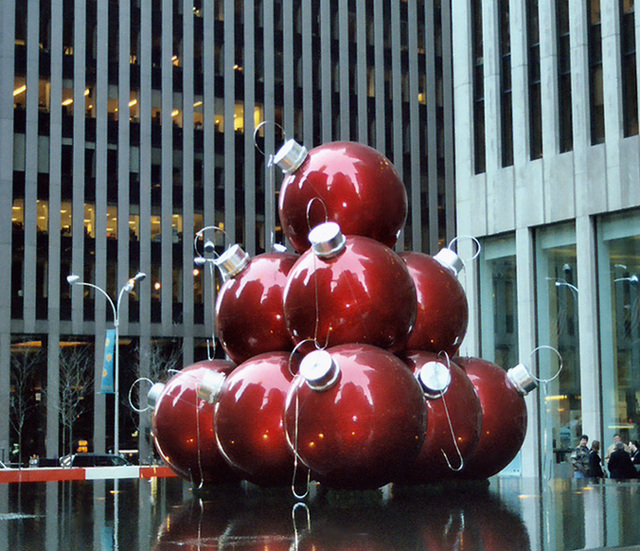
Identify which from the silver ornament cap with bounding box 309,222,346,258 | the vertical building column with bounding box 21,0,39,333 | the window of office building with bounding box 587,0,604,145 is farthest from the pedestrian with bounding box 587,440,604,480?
the vertical building column with bounding box 21,0,39,333

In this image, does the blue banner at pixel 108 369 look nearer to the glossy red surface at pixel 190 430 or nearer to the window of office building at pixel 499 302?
the window of office building at pixel 499 302

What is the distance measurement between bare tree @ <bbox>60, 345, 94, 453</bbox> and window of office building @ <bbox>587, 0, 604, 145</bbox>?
38.1m

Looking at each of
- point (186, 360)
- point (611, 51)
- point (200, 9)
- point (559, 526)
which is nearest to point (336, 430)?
point (559, 526)

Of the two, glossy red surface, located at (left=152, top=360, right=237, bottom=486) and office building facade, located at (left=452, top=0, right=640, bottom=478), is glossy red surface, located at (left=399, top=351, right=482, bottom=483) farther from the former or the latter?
office building facade, located at (left=452, top=0, right=640, bottom=478)

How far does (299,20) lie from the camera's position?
66.9 m

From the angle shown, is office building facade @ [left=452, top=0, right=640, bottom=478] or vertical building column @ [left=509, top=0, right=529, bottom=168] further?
vertical building column @ [left=509, top=0, right=529, bottom=168]

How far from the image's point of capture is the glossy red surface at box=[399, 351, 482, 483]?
32.1 ft

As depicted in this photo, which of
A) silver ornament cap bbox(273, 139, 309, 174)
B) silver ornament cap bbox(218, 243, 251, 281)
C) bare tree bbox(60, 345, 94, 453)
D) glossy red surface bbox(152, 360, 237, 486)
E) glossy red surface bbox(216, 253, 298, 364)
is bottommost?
bare tree bbox(60, 345, 94, 453)

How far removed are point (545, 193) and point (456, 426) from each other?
1627 centimetres

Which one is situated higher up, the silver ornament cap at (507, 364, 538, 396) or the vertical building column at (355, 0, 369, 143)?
the vertical building column at (355, 0, 369, 143)

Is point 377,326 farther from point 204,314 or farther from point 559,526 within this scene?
point 204,314

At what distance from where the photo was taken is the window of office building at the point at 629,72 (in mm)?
23516

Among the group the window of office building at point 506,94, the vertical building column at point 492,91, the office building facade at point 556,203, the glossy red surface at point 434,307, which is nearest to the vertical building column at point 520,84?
the office building facade at point 556,203

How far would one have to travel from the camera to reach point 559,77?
25250 mm
